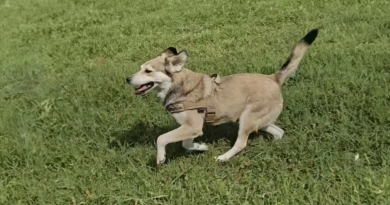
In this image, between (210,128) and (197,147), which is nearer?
(197,147)

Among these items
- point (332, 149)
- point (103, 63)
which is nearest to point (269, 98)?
point (332, 149)

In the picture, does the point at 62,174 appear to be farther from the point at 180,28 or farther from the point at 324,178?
the point at 180,28

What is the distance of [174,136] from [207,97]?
20.7 inches

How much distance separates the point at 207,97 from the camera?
15.0ft

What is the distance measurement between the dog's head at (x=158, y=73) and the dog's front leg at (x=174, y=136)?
1.62ft

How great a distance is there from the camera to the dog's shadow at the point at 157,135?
4980mm

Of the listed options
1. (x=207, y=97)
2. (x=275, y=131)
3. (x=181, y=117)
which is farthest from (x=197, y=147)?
(x=275, y=131)

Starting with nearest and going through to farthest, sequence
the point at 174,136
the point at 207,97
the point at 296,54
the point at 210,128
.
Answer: the point at 174,136 < the point at 207,97 < the point at 296,54 < the point at 210,128

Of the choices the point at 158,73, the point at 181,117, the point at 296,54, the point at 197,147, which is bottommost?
the point at 197,147

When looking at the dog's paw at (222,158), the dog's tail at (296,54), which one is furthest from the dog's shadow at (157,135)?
the dog's tail at (296,54)

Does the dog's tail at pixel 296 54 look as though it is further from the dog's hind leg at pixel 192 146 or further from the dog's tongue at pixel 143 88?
the dog's tongue at pixel 143 88

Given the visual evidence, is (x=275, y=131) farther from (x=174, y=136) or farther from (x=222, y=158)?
(x=174, y=136)

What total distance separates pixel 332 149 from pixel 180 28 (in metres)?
5.41

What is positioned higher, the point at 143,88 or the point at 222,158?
the point at 143,88
